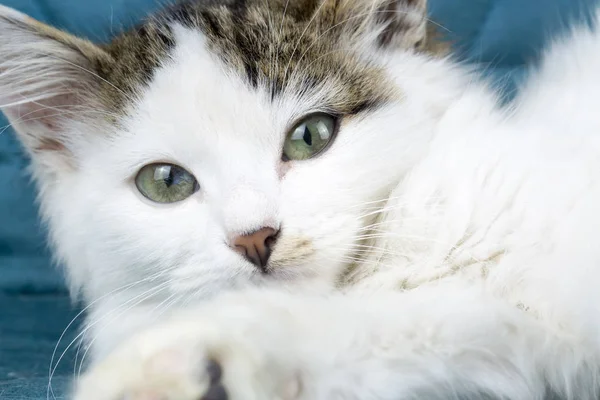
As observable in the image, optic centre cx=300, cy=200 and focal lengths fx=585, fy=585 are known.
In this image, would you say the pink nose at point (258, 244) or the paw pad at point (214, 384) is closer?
the paw pad at point (214, 384)

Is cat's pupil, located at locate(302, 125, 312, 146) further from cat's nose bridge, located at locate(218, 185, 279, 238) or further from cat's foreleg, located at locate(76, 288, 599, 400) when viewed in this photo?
cat's foreleg, located at locate(76, 288, 599, 400)

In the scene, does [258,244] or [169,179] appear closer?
[258,244]

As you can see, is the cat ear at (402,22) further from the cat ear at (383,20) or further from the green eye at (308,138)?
the green eye at (308,138)

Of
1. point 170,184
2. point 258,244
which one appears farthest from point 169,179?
point 258,244

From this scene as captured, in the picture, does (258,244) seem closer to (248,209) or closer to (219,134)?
(248,209)

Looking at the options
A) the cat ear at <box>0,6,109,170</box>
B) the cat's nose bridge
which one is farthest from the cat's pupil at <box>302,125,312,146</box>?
the cat ear at <box>0,6,109,170</box>

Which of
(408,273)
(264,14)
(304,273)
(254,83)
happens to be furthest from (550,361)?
Result: (264,14)

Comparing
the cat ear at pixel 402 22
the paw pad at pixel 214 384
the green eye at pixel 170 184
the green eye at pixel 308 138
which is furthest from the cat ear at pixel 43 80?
the paw pad at pixel 214 384
